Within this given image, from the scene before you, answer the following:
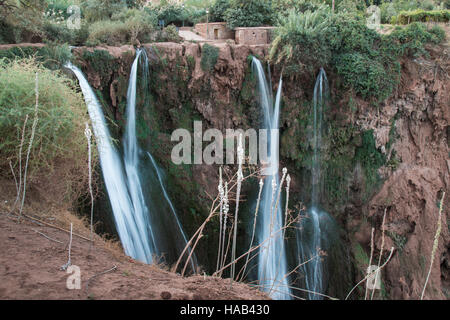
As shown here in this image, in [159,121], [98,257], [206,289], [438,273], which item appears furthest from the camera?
[438,273]

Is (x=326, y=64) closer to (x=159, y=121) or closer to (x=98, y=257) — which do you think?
(x=159, y=121)

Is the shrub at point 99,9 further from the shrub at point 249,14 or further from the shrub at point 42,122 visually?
the shrub at point 42,122

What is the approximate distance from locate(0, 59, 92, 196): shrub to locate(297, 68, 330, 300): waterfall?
878cm

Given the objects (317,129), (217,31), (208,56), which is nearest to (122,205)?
(208,56)

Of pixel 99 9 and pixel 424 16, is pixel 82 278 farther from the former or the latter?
pixel 424 16

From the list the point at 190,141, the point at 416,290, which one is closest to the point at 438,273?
the point at 416,290

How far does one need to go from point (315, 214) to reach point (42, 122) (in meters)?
10.2

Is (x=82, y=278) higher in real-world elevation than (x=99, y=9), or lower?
lower

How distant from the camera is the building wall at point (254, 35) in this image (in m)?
16.2

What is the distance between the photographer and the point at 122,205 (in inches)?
311

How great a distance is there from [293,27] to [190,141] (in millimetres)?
4924

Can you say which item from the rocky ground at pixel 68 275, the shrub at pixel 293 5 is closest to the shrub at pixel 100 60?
the rocky ground at pixel 68 275

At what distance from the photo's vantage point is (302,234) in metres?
12.2
